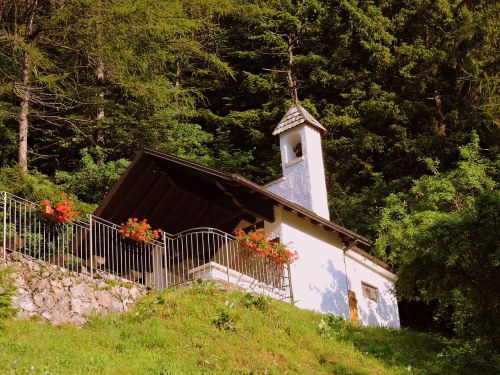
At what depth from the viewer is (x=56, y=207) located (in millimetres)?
14836

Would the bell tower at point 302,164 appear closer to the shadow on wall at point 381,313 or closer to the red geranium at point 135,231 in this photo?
the shadow on wall at point 381,313

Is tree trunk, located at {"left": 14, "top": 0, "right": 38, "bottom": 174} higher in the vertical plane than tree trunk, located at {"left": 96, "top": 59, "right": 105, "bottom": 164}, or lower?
lower

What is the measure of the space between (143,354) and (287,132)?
1154 centimetres

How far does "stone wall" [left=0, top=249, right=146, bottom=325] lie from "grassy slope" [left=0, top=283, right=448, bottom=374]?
1.24ft

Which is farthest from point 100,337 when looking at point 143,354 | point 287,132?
point 287,132

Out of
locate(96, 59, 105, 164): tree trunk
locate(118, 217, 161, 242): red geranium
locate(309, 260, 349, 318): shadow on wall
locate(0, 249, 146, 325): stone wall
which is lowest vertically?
locate(0, 249, 146, 325): stone wall

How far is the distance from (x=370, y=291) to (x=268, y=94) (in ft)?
42.5

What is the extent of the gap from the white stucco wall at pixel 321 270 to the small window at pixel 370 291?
150 millimetres

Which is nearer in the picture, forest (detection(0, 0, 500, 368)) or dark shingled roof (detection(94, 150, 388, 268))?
dark shingled roof (detection(94, 150, 388, 268))

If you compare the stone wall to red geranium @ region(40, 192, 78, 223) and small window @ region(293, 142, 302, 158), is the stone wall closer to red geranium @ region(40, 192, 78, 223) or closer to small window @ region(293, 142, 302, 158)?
red geranium @ region(40, 192, 78, 223)

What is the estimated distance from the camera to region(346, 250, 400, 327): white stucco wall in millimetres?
20859

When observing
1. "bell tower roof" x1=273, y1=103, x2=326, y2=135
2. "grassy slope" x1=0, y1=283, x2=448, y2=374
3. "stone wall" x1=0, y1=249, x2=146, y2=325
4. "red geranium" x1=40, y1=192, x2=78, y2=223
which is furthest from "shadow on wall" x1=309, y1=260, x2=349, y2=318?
"red geranium" x1=40, y1=192, x2=78, y2=223

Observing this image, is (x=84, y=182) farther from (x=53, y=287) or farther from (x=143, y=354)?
(x=143, y=354)

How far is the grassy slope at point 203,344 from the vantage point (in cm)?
1090
